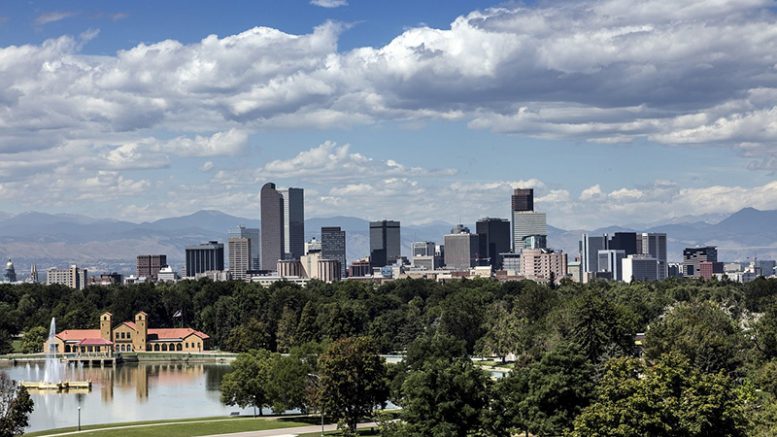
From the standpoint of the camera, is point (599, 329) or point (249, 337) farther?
point (249, 337)

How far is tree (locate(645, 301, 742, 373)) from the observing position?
7006 centimetres

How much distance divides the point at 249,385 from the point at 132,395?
21798mm

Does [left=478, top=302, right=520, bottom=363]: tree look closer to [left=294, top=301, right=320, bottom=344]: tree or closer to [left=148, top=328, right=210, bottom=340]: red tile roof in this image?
[left=294, top=301, right=320, bottom=344]: tree

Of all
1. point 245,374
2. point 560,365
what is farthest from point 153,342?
point 560,365

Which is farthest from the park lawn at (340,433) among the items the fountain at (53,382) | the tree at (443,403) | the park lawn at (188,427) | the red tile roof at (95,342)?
the red tile roof at (95,342)

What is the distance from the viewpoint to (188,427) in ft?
210

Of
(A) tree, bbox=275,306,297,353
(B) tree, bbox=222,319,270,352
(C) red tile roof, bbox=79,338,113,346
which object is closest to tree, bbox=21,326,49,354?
(C) red tile roof, bbox=79,338,113,346

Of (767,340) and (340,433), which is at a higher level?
(767,340)

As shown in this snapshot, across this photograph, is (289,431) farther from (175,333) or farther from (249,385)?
(175,333)

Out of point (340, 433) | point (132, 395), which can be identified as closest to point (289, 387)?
point (340, 433)

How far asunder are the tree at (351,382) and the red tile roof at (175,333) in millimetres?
80268

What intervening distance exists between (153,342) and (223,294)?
1522 centimetres

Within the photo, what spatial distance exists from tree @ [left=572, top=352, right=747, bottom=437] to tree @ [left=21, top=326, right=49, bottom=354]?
105618 millimetres

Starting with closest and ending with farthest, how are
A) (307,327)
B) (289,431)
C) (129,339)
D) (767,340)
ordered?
(289,431) → (767,340) → (307,327) → (129,339)
